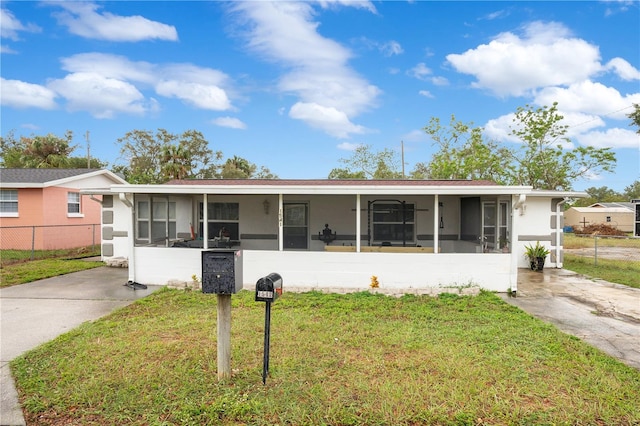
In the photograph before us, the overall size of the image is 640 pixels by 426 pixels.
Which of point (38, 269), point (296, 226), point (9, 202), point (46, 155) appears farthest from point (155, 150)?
point (296, 226)

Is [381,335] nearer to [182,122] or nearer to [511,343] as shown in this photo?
[511,343]

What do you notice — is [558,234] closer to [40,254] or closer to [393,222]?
[393,222]

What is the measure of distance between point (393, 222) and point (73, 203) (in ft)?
46.0

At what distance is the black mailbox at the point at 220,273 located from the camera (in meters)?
3.19

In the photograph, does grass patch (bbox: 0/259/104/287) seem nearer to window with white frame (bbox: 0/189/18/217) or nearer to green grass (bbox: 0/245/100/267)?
green grass (bbox: 0/245/100/267)

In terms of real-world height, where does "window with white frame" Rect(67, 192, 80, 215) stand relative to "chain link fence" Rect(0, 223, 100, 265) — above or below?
above

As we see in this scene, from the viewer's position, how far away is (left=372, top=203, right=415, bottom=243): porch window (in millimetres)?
10031

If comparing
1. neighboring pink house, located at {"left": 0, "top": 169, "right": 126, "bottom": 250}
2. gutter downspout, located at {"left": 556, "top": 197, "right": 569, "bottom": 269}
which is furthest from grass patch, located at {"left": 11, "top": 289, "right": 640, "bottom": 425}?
neighboring pink house, located at {"left": 0, "top": 169, "right": 126, "bottom": 250}

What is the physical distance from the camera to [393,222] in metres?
10.1

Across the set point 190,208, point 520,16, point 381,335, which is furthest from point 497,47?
point 381,335

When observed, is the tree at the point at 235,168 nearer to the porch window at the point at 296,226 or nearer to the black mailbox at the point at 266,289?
the porch window at the point at 296,226

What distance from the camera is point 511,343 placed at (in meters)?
4.40

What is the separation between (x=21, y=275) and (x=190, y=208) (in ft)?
14.2

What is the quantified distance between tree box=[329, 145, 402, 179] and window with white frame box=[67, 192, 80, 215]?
22.3 m
